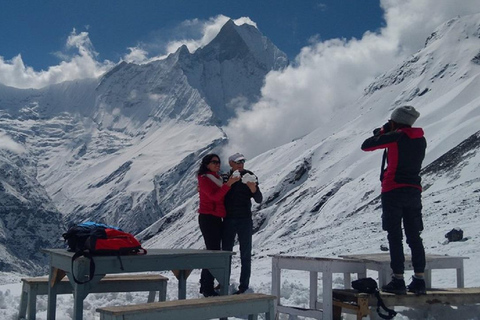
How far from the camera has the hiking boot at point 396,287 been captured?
6.10m

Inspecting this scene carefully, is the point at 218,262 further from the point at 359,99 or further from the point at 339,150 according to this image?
the point at 359,99

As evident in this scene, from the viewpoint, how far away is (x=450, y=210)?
23531mm

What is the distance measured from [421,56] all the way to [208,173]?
137 metres

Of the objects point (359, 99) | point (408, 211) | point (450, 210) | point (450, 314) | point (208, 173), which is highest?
point (359, 99)

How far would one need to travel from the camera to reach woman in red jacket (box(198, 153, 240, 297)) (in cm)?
759

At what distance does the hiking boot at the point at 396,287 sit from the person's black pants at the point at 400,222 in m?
0.10

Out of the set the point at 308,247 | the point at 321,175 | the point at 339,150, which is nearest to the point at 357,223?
the point at 308,247

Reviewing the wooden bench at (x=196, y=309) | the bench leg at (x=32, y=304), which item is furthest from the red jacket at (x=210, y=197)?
the bench leg at (x=32, y=304)

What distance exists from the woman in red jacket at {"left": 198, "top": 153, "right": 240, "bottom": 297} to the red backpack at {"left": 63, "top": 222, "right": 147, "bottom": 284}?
6.27 feet

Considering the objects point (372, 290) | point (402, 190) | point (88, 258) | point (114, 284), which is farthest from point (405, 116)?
point (114, 284)

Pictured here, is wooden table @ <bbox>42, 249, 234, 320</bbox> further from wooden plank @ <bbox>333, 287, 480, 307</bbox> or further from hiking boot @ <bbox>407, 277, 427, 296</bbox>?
hiking boot @ <bbox>407, 277, 427, 296</bbox>

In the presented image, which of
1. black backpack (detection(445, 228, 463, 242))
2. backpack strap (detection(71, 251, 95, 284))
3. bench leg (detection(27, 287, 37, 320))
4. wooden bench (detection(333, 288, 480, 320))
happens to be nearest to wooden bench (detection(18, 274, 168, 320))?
bench leg (detection(27, 287, 37, 320))

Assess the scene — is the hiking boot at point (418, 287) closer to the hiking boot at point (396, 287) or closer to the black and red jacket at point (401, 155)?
the hiking boot at point (396, 287)

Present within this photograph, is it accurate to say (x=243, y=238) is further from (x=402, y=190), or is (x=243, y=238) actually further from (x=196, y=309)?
(x=196, y=309)
